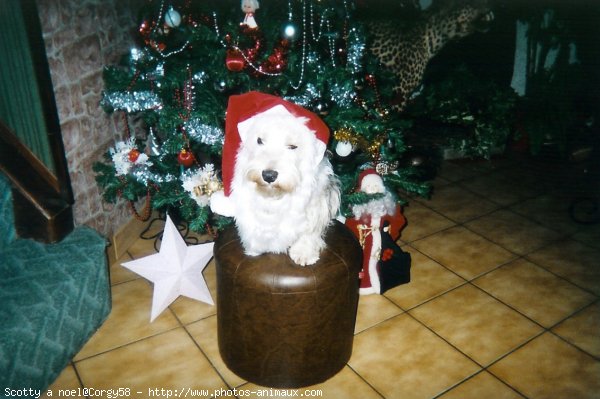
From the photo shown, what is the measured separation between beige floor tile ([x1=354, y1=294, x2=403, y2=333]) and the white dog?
768mm

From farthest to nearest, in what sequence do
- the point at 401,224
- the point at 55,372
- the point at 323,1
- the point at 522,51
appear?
the point at 522,51
the point at 401,224
the point at 323,1
the point at 55,372

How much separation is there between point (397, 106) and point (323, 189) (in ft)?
6.82

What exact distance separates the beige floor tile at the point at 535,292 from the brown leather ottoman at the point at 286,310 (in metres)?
1.16

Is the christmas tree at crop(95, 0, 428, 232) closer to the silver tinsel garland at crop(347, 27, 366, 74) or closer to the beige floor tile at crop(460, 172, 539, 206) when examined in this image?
the silver tinsel garland at crop(347, 27, 366, 74)

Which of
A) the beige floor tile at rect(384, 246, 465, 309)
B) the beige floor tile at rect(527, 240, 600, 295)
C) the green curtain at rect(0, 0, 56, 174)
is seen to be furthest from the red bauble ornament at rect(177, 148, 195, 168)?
the beige floor tile at rect(527, 240, 600, 295)

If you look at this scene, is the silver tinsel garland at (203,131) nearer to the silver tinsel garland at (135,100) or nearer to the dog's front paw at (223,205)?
the silver tinsel garland at (135,100)

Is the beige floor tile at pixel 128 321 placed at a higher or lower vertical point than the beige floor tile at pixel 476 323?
higher

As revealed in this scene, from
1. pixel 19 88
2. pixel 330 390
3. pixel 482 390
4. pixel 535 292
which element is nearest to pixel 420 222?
pixel 535 292

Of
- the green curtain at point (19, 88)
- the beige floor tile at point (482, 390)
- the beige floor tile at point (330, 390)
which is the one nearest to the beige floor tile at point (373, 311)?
the beige floor tile at point (330, 390)

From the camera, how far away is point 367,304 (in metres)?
2.59

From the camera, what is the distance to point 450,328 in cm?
241

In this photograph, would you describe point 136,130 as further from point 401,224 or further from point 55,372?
point 401,224

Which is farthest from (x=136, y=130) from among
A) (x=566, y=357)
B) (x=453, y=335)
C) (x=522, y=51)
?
(x=522, y=51)

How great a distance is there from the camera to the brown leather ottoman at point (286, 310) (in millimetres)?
1781
